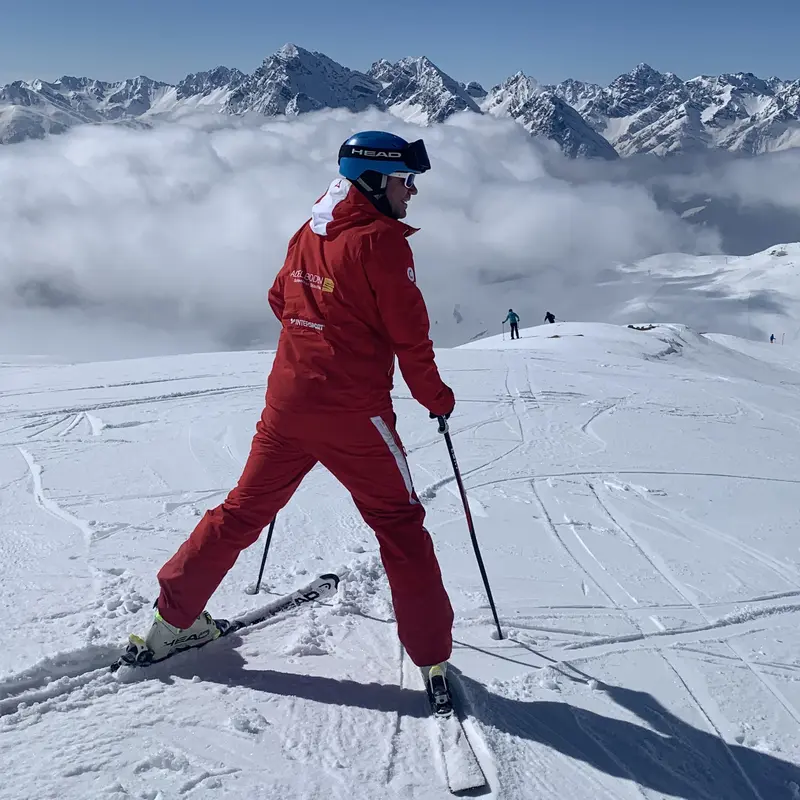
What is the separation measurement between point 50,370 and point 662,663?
43.2ft

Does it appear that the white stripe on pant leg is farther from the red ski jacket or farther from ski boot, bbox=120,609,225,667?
ski boot, bbox=120,609,225,667

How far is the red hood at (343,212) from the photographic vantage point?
287cm

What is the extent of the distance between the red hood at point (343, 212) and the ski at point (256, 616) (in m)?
1.90

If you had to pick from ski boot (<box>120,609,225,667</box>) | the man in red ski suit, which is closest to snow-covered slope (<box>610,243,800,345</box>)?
the man in red ski suit

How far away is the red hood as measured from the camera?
2873mm

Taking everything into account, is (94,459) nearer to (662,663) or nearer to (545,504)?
(545,504)

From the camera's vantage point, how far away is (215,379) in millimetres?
11703

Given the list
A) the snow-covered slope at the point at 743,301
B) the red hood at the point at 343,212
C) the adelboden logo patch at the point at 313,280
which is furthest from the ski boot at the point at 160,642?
the snow-covered slope at the point at 743,301

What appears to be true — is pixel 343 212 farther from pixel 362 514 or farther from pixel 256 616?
pixel 256 616

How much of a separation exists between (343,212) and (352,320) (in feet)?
1.56

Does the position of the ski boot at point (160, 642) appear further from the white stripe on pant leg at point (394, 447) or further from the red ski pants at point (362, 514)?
the white stripe on pant leg at point (394, 447)

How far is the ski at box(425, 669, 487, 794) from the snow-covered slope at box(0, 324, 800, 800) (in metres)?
0.06

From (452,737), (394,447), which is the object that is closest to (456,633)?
(452,737)

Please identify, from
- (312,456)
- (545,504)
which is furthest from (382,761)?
(545,504)
